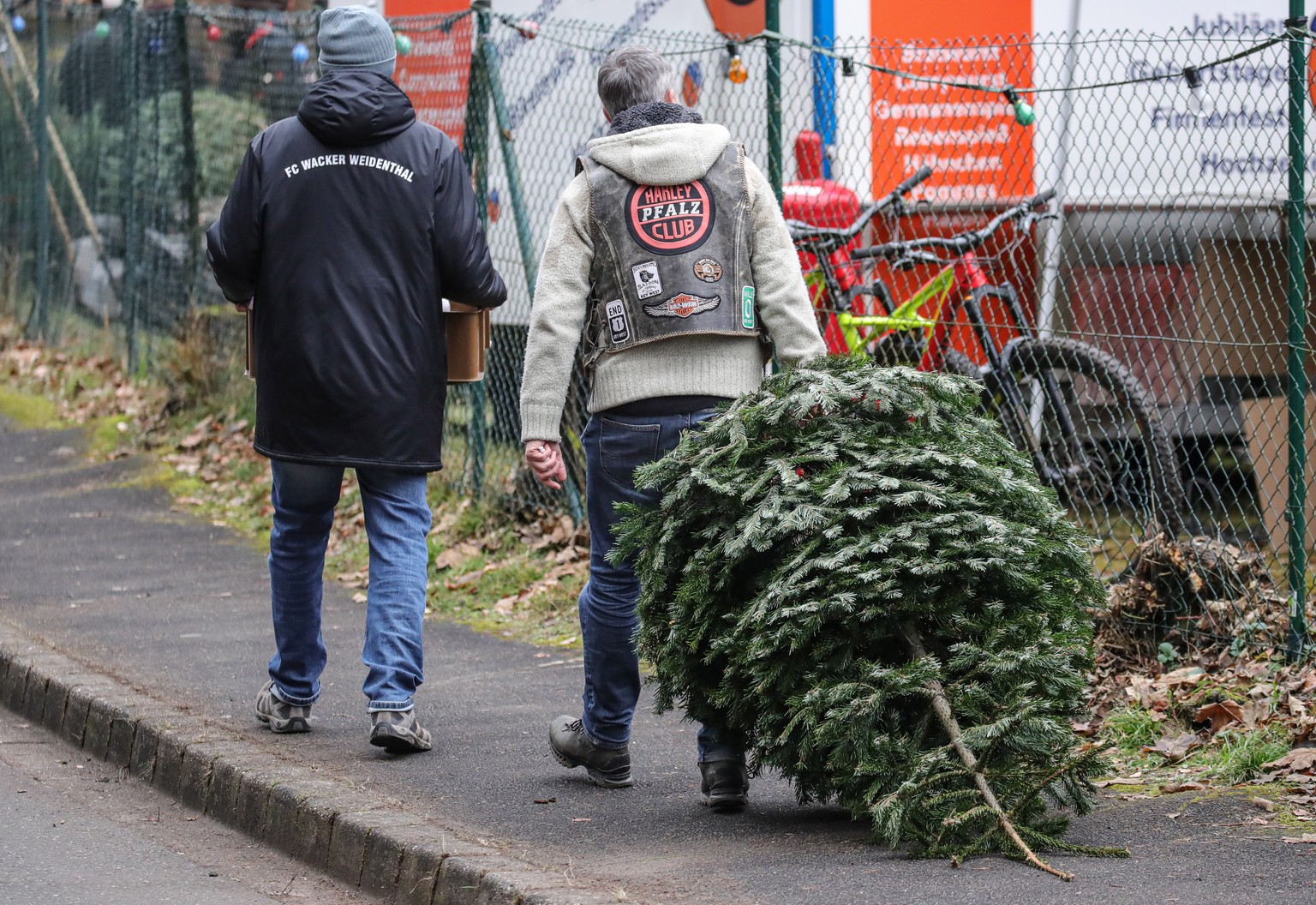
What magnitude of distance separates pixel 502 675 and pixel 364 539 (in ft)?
8.17

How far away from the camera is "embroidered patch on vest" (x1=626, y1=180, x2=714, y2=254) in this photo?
4.44 meters

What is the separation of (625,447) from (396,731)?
1.16 m

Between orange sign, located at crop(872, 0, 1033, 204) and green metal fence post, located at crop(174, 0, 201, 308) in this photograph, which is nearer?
orange sign, located at crop(872, 0, 1033, 204)

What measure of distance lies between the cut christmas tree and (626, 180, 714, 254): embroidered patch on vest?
0.47m

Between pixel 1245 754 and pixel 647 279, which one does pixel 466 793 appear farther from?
pixel 1245 754

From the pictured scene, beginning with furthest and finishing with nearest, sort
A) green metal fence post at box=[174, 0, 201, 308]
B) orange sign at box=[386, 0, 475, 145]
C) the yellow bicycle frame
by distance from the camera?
green metal fence post at box=[174, 0, 201, 308] → orange sign at box=[386, 0, 475, 145] → the yellow bicycle frame

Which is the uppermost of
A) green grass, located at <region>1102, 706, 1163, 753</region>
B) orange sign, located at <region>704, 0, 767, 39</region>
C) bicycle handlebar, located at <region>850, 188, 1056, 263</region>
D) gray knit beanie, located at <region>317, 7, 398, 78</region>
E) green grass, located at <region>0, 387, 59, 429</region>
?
orange sign, located at <region>704, 0, 767, 39</region>

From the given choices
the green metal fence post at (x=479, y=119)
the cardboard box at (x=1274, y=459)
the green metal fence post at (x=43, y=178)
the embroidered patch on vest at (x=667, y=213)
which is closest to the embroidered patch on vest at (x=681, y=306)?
the embroidered patch on vest at (x=667, y=213)

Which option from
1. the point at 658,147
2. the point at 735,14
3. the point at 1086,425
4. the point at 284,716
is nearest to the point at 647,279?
the point at 658,147

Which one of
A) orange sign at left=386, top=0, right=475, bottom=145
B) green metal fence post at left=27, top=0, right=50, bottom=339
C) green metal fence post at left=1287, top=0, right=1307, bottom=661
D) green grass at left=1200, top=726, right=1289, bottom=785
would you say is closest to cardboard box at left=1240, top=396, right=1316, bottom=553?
green metal fence post at left=1287, top=0, right=1307, bottom=661

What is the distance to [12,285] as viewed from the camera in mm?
14328

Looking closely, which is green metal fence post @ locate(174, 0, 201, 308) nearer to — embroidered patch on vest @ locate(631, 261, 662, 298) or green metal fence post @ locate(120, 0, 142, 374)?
green metal fence post @ locate(120, 0, 142, 374)

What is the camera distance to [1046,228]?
7.73m

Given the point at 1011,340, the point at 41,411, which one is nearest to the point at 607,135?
the point at 1011,340
